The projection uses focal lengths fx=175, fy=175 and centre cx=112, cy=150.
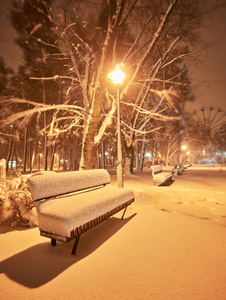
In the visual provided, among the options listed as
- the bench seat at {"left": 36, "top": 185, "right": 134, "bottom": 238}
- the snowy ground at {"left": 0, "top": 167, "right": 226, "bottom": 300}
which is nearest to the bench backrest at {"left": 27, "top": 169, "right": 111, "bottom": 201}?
the bench seat at {"left": 36, "top": 185, "right": 134, "bottom": 238}

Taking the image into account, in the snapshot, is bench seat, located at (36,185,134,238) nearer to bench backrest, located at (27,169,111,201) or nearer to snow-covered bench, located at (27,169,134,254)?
snow-covered bench, located at (27,169,134,254)

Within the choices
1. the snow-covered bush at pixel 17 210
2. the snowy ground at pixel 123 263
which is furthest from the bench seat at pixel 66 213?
the snow-covered bush at pixel 17 210

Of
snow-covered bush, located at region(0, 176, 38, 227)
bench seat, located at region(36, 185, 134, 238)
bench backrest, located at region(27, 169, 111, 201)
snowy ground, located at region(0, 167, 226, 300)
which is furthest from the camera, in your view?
snow-covered bush, located at region(0, 176, 38, 227)

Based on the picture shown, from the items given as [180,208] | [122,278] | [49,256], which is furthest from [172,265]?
[180,208]

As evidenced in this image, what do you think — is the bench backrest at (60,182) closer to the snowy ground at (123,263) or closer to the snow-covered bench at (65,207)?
the snow-covered bench at (65,207)

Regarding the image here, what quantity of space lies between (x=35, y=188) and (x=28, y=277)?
0.99 meters

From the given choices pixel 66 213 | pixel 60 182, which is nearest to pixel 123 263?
pixel 66 213

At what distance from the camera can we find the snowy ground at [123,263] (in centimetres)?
173

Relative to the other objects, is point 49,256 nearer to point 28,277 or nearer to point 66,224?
point 28,277

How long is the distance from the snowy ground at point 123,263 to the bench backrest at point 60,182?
82cm

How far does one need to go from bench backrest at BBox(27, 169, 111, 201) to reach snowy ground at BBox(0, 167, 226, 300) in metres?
0.82

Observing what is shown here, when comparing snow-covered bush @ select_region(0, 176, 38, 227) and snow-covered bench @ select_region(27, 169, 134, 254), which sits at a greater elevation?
snow-covered bench @ select_region(27, 169, 134, 254)

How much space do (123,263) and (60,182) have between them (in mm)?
1462

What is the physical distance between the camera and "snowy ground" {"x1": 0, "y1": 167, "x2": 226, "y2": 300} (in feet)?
5.66
